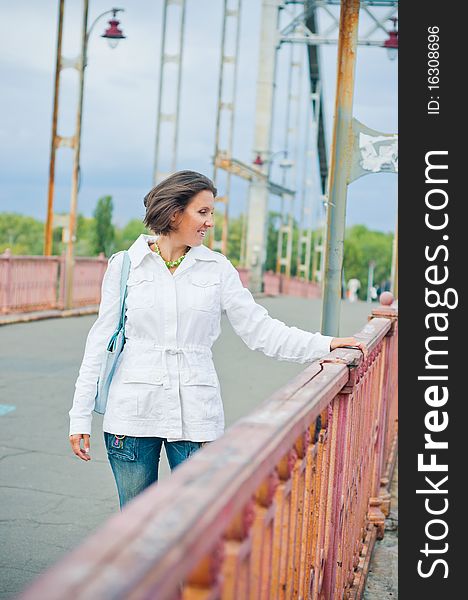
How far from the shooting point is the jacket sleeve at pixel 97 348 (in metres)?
3.62

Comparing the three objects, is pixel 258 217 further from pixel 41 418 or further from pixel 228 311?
pixel 228 311

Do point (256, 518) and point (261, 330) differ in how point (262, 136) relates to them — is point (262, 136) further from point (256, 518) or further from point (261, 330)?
point (256, 518)

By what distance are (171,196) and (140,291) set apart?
1.12 feet

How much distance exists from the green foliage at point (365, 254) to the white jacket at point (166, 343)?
12275 cm

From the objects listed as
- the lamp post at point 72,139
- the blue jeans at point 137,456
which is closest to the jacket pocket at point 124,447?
the blue jeans at point 137,456

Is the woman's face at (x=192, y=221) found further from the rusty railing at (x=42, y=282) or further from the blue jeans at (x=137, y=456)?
the rusty railing at (x=42, y=282)

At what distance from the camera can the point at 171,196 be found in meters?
3.58

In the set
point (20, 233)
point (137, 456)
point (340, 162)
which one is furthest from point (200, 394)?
point (20, 233)

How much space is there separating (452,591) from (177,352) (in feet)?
4.76

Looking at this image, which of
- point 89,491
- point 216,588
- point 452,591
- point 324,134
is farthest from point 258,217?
point 216,588

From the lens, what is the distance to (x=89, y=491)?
6137 mm

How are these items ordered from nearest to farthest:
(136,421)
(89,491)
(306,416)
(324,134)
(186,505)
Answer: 1. (186,505)
2. (306,416)
3. (136,421)
4. (89,491)
5. (324,134)

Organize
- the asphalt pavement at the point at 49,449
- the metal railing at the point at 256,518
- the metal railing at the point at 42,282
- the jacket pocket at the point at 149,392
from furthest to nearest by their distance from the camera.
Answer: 1. the metal railing at the point at 42,282
2. the asphalt pavement at the point at 49,449
3. the jacket pocket at the point at 149,392
4. the metal railing at the point at 256,518

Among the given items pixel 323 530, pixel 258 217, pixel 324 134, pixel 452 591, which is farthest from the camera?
pixel 324 134
